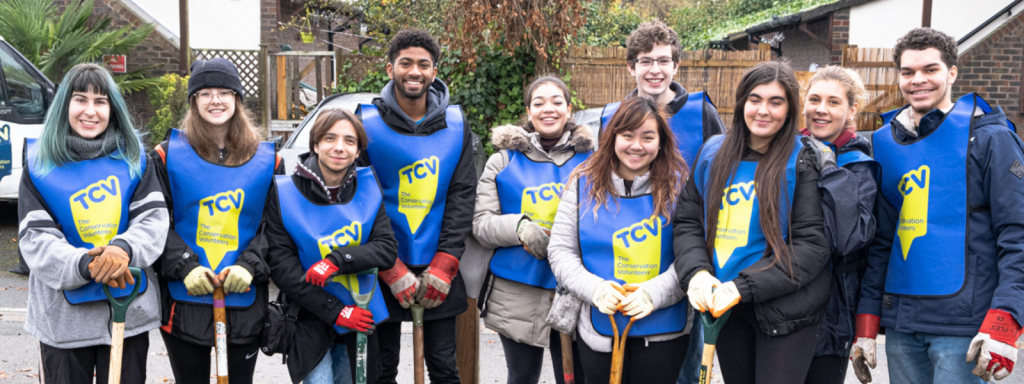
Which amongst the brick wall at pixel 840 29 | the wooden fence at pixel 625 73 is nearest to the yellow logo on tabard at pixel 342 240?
the wooden fence at pixel 625 73

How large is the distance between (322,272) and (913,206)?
2387mm

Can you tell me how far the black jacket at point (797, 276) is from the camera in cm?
274

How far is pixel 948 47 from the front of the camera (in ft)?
9.77

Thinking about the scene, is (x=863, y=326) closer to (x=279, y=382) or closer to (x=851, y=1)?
(x=279, y=382)

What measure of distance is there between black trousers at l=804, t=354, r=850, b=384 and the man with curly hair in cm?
16

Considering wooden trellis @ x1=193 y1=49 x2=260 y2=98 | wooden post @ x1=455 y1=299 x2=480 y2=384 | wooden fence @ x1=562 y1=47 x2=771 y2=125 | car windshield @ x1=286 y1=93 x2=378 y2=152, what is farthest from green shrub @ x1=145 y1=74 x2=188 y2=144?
wooden post @ x1=455 y1=299 x2=480 y2=384

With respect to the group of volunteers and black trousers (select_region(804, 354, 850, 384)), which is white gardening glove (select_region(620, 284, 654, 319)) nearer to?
the group of volunteers

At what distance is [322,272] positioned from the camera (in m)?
3.11

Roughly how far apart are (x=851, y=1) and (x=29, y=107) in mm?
14563

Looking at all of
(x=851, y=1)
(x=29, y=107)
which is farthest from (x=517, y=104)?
(x=851, y=1)

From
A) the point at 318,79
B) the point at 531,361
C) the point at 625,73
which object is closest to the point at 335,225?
the point at 531,361

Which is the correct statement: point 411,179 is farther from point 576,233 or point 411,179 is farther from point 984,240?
point 984,240

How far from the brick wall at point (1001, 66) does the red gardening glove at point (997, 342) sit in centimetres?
1259

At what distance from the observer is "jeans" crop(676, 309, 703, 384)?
12.1ft
